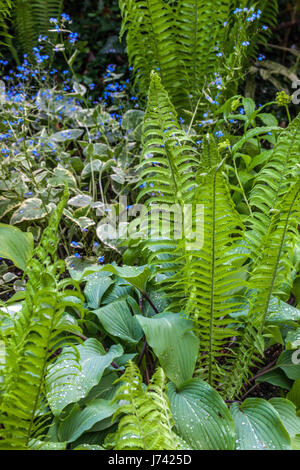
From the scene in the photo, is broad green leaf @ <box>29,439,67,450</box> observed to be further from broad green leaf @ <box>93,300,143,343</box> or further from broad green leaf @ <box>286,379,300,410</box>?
broad green leaf @ <box>286,379,300,410</box>

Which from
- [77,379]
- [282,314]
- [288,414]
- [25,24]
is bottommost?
[288,414]

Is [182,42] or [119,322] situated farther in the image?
[182,42]

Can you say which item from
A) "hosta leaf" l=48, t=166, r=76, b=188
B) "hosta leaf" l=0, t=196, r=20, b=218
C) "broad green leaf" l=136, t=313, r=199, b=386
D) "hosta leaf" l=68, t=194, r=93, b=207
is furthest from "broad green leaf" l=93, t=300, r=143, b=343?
"hosta leaf" l=0, t=196, r=20, b=218

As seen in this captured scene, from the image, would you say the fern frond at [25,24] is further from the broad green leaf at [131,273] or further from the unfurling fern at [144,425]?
the unfurling fern at [144,425]

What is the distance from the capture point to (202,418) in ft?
4.63

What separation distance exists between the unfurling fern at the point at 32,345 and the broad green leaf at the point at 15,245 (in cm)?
71

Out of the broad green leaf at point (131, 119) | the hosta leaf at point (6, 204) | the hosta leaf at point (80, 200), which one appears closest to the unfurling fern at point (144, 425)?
the hosta leaf at point (80, 200)

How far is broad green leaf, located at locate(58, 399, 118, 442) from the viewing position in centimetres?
139

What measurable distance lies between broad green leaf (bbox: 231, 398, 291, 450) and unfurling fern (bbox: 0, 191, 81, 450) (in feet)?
2.05

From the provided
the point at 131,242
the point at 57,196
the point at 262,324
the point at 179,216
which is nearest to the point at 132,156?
the point at 57,196

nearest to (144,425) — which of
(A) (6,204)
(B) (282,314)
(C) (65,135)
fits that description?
(B) (282,314)

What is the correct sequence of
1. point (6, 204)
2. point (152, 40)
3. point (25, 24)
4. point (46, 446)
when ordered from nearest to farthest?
point (46, 446) → point (6, 204) → point (152, 40) → point (25, 24)

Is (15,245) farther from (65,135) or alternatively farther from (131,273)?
(65,135)

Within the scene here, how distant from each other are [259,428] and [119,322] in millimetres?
608
